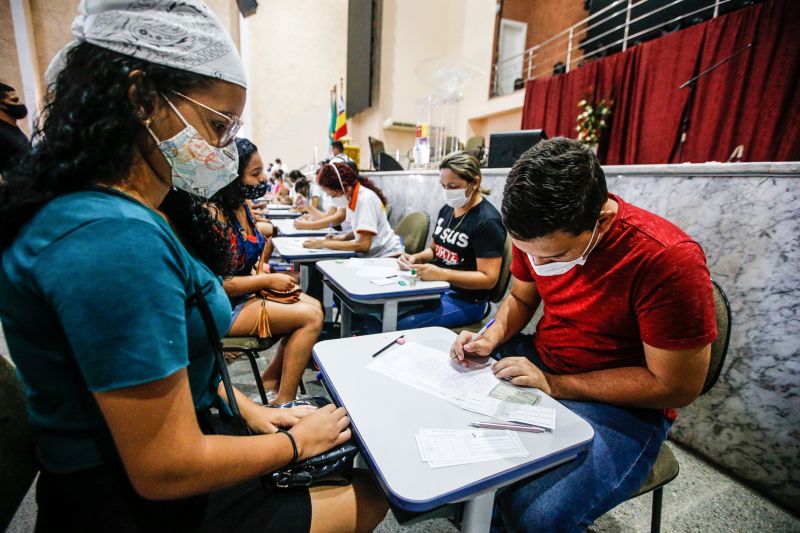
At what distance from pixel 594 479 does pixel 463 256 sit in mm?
1393

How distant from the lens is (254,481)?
0.79 meters

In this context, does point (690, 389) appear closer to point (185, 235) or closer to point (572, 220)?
point (572, 220)

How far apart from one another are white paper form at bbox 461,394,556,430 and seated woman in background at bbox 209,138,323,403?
1227mm

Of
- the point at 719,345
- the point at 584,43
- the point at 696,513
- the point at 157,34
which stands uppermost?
the point at 584,43

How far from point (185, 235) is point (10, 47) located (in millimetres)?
11211

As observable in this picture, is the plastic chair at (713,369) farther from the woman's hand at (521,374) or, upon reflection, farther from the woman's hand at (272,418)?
the woman's hand at (272,418)

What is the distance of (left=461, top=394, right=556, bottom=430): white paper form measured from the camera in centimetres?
83

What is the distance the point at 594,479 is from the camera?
92cm

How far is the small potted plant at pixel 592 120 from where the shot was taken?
19.0ft

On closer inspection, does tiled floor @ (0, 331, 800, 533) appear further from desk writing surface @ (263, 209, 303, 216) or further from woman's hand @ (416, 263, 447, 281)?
desk writing surface @ (263, 209, 303, 216)

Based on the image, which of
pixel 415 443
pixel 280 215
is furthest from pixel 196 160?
pixel 280 215

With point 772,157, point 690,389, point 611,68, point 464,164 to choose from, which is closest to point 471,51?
point 611,68

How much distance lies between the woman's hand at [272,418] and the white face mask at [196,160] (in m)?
0.59

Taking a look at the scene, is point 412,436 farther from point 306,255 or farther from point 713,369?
point 306,255
